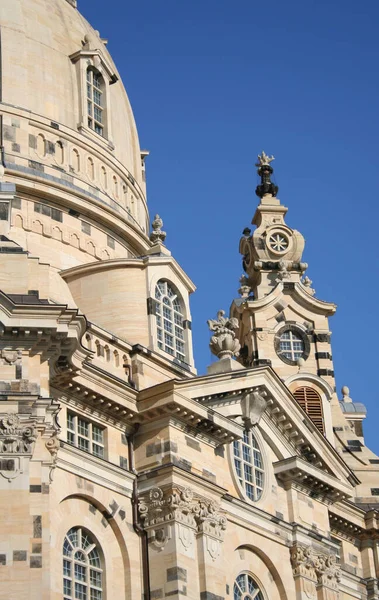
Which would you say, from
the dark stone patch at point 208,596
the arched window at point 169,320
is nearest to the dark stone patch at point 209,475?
the dark stone patch at point 208,596

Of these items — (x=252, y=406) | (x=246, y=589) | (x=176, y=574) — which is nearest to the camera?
(x=176, y=574)

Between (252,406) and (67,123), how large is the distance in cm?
1453

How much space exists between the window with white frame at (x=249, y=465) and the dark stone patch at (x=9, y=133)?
14292 mm

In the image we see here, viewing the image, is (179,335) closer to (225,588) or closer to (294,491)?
(294,491)

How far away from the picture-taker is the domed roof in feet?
173

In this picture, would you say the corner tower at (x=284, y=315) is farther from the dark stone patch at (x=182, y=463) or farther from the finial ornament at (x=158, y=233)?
the dark stone patch at (x=182, y=463)

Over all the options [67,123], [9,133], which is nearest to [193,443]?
[9,133]

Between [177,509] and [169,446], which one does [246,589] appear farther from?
[169,446]

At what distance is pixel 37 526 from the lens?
34.8 m

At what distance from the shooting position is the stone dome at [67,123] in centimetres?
5122

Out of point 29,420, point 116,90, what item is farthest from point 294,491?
point 116,90

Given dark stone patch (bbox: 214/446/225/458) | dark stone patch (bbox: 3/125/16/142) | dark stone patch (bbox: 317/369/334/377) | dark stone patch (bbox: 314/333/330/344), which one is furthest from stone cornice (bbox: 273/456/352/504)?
dark stone patch (bbox: 3/125/16/142)

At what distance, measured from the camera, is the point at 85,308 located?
154ft

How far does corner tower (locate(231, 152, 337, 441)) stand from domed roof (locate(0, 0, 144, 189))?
21.6 feet
